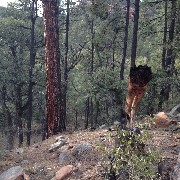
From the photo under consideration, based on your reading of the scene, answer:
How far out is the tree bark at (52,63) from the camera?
1053cm

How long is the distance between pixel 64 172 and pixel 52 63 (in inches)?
193

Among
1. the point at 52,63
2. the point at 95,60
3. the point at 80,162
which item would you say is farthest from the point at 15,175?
the point at 95,60

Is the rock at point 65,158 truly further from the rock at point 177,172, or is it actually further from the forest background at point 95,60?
the forest background at point 95,60

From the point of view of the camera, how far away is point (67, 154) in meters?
7.65

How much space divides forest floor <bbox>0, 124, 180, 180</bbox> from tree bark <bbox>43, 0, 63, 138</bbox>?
1.55 metres

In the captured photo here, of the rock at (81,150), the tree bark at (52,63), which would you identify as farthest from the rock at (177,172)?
the tree bark at (52,63)

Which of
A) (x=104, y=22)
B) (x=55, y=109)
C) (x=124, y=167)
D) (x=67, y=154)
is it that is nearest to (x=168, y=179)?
(x=124, y=167)

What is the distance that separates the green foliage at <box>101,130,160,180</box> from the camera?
4305mm

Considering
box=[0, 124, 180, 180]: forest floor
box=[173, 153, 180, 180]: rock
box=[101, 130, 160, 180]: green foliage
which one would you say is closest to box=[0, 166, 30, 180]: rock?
box=[0, 124, 180, 180]: forest floor

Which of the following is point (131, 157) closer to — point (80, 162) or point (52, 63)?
point (80, 162)

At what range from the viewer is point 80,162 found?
7.07m

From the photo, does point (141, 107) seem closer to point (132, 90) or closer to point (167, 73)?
point (167, 73)

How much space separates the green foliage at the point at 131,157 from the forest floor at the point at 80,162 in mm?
808

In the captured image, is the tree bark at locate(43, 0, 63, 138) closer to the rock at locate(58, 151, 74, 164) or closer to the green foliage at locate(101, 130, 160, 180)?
the rock at locate(58, 151, 74, 164)
